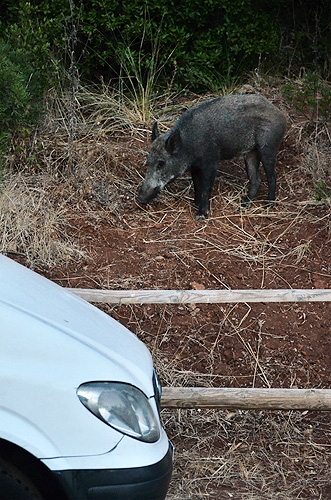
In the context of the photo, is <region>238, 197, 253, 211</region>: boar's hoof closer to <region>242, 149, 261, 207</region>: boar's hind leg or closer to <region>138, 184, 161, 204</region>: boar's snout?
<region>242, 149, 261, 207</region>: boar's hind leg

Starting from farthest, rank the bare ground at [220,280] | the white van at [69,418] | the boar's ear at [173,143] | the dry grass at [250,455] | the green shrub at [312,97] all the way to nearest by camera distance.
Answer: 1. the green shrub at [312,97]
2. the boar's ear at [173,143]
3. the bare ground at [220,280]
4. the dry grass at [250,455]
5. the white van at [69,418]

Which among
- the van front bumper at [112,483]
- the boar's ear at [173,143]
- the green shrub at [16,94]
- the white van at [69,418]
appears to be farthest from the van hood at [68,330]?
the green shrub at [16,94]

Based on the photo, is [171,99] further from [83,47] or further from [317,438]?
[317,438]

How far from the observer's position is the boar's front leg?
646 cm

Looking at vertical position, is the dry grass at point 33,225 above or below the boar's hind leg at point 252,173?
above

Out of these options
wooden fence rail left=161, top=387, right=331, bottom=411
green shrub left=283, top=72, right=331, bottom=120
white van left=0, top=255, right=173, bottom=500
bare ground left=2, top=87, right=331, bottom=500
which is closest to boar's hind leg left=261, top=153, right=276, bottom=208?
bare ground left=2, top=87, right=331, bottom=500

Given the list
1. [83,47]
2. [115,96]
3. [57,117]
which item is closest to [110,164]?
[57,117]

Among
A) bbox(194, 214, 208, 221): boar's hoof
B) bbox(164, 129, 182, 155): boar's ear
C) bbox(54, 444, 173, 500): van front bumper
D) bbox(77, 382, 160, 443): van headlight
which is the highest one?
bbox(77, 382, 160, 443): van headlight

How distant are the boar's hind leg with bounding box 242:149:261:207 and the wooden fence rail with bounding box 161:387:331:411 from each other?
3275mm

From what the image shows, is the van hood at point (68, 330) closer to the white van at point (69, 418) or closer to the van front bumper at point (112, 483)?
the white van at point (69, 418)

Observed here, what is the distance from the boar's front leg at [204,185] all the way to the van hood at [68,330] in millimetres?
3624

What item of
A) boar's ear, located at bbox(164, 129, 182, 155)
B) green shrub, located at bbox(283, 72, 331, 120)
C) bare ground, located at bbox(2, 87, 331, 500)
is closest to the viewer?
bare ground, located at bbox(2, 87, 331, 500)

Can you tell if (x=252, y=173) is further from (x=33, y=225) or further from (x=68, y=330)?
(x=68, y=330)

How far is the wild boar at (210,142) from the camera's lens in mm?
6449
